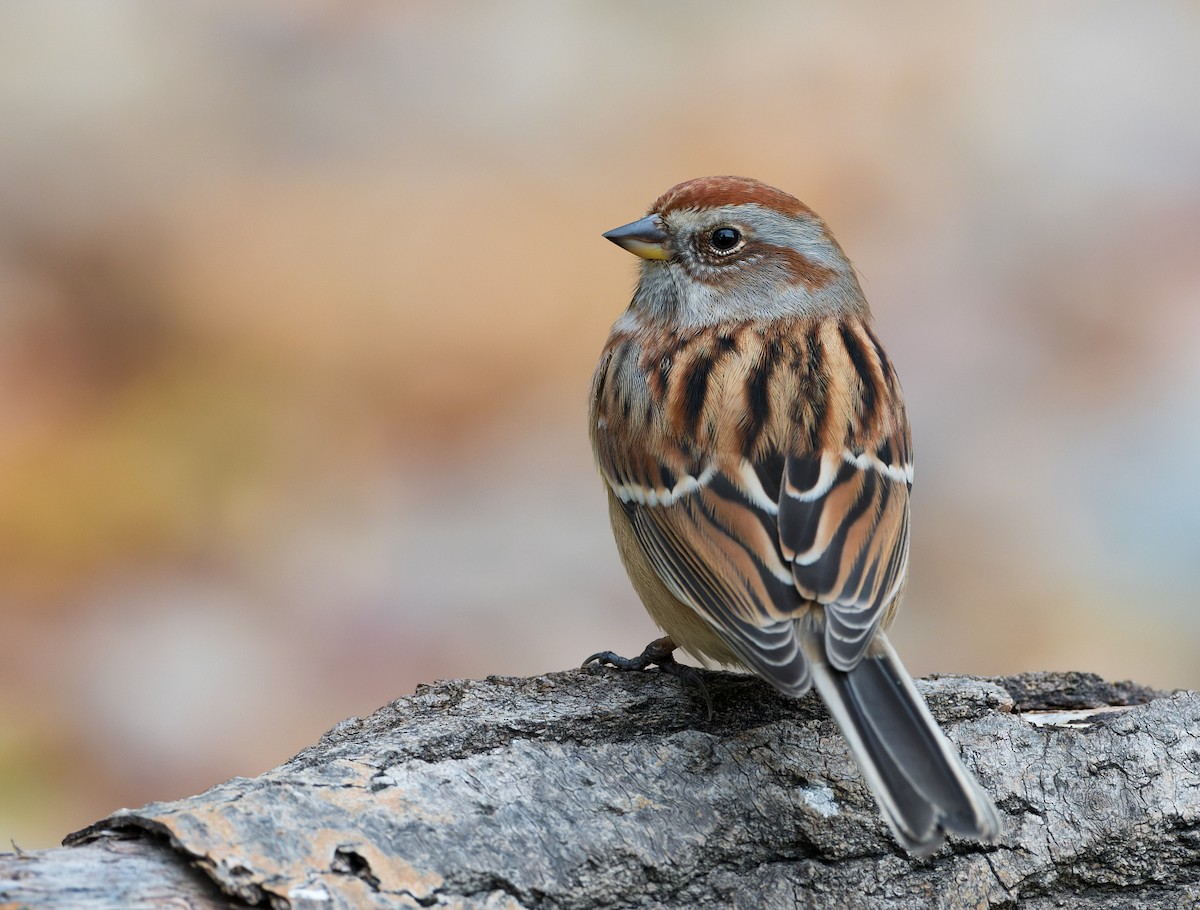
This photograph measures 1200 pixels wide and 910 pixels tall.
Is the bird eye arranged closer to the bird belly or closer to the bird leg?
the bird belly

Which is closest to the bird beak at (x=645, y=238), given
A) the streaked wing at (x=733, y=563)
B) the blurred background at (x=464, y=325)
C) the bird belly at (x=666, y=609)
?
the bird belly at (x=666, y=609)

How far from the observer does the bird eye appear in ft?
13.7

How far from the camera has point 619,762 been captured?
305 cm

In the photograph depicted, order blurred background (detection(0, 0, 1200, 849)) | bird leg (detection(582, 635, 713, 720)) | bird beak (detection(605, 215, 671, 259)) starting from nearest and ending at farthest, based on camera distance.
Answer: bird leg (detection(582, 635, 713, 720)) → bird beak (detection(605, 215, 671, 259)) → blurred background (detection(0, 0, 1200, 849))

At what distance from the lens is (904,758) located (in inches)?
107

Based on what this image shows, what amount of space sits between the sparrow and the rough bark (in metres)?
0.18

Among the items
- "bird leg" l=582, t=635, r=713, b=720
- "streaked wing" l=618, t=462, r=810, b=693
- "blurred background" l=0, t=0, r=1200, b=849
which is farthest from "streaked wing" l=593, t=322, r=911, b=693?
"blurred background" l=0, t=0, r=1200, b=849

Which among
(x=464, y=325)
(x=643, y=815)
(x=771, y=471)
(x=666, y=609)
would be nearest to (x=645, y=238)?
(x=771, y=471)

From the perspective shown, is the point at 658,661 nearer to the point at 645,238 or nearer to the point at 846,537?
the point at 846,537

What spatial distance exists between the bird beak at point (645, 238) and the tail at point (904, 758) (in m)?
1.62

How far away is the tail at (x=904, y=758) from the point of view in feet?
8.66

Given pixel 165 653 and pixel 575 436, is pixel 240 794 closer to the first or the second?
pixel 165 653

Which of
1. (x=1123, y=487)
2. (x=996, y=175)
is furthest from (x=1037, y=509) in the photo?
(x=996, y=175)

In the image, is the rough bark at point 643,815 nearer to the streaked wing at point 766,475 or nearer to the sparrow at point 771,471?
the sparrow at point 771,471
